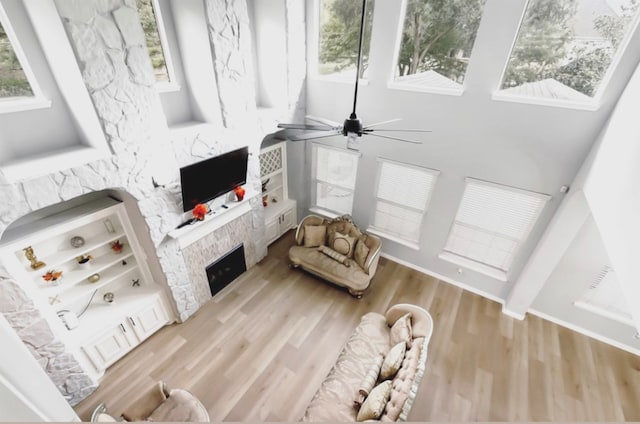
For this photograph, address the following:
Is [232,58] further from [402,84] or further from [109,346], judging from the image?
[109,346]

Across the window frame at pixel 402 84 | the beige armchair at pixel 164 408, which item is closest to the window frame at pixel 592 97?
the window frame at pixel 402 84

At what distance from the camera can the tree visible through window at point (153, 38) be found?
12.0ft

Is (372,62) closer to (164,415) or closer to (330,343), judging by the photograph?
(330,343)

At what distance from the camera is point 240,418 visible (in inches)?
147

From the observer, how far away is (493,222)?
4.92m

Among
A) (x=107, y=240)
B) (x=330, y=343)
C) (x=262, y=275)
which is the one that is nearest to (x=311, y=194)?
(x=262, y=275)

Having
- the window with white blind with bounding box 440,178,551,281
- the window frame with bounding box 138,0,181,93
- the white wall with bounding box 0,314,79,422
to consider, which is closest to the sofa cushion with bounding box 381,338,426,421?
the window with white blind with bounding box 440,178,551,281

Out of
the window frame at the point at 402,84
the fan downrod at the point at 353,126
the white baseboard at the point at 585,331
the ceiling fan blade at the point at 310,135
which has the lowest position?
the white baseboard at the point at 585,331

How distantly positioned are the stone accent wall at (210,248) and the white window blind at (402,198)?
2.71 meters

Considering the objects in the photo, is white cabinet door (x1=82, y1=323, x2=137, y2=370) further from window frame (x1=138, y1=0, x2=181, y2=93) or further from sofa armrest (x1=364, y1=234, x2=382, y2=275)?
sofa armrest (x1=364, y1=234, x2=382, y2=275)

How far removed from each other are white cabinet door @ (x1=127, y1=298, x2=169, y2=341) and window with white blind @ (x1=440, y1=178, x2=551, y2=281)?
510cm

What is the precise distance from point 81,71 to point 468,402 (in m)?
6.06

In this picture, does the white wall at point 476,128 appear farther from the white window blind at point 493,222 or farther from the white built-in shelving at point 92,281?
the white built-in shelving at point 92,281

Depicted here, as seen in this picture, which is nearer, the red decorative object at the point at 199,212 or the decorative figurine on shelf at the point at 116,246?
the decorative figurine on shelf at the point at 116,246
